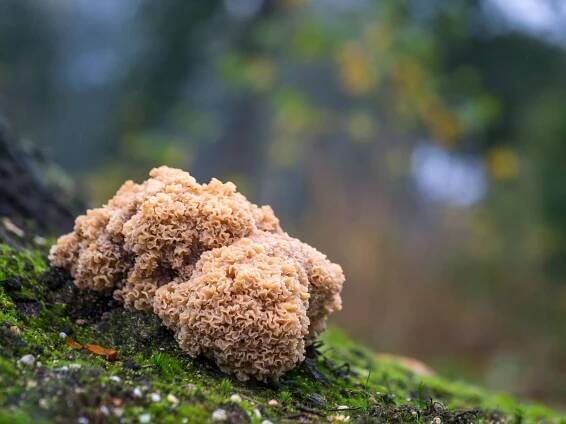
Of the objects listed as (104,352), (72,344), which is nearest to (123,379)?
(104,352)

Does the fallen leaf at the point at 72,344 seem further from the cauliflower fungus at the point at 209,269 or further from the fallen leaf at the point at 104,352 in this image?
the cauliflower fungus at the point at 209,269

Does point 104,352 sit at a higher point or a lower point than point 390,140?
lower

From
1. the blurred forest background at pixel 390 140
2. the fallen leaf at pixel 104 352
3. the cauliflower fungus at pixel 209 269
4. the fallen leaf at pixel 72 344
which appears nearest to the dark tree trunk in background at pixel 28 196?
the cauliflower fungus at pixel 209 269

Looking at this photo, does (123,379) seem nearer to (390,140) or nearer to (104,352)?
(104,352)

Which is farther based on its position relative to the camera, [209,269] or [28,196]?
[28,196]

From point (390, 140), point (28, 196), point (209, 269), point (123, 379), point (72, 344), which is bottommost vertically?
point (123, 379)

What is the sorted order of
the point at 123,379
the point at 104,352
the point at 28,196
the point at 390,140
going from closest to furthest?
1. the point at 123,379
2. the point at 104,352
3. the point at 28,196
4. the point at 390,140
